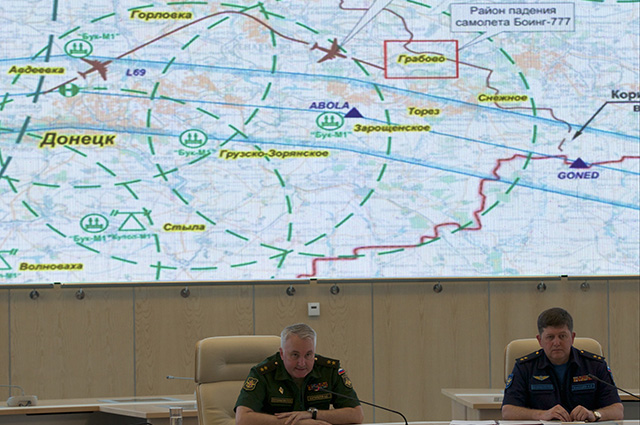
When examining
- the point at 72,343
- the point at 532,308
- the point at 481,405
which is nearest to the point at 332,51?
the point at 532,308

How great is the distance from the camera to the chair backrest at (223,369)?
4.08 m

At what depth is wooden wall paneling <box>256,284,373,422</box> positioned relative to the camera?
6.07 metres

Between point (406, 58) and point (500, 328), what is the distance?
1.91m

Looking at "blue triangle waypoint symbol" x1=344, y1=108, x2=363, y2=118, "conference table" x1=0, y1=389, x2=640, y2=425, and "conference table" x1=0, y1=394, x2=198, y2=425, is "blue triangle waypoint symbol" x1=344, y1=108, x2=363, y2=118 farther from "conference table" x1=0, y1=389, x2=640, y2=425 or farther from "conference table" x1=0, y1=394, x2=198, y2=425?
"conference table" x1=0, y1=394, x2=198, y2=425

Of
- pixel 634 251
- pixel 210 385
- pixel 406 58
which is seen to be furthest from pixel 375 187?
pixel 210 385

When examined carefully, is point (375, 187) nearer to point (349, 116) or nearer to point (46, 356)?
point (349, 116)

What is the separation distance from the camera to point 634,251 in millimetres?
6199

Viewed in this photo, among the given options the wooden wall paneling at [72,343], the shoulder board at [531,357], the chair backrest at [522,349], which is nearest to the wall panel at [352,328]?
the wooden wall paneling at [72,343]

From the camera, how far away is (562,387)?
4070mm

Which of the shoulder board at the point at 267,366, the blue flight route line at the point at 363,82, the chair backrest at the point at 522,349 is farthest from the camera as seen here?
the blue flight route line at the point at 363,82

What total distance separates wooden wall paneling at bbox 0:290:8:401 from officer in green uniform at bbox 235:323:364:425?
8.63 feet

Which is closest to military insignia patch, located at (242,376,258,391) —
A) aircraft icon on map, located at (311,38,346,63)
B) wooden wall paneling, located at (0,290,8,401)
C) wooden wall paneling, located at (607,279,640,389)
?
wooden wall paneling, located at (0,290,8,401)

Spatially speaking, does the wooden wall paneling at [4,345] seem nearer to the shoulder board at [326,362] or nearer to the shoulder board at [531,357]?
the shoulder board at [326,362]

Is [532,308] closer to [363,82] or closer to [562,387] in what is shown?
[363,82]
